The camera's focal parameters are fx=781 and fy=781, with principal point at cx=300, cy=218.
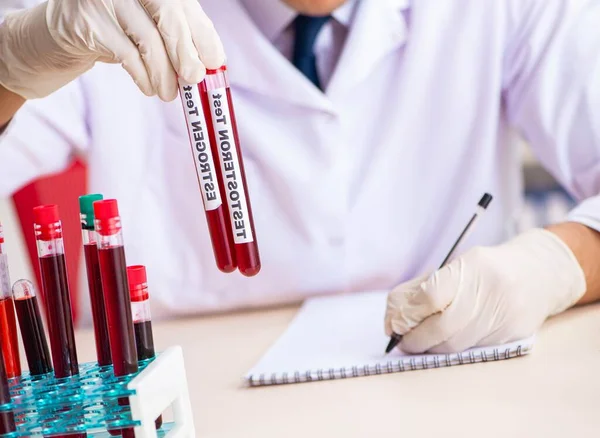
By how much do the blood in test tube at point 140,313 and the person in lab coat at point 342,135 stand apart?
2.76ft

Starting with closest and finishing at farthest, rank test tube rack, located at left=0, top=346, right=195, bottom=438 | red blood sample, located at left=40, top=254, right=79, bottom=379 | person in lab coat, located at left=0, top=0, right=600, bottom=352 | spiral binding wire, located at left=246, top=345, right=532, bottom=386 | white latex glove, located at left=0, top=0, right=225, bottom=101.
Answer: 1. test tube rack, located at left=0, top=346, right=195, bottom=438
2. red blood sample, located at left=40, top=254, right=79, bottom=379
3. white latex glove, located at left=0, top=0, right=225, bottom=101
4. spiral binding wire, located at left=246, top=345, right=532, bottom=386
5. person in lab coat, located at left=0, top=0, right=600, bottom=352

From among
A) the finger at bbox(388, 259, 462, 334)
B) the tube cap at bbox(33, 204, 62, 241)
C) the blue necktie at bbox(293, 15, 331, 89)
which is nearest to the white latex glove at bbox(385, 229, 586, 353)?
the finger at bbox(388, 259, 462, 334)

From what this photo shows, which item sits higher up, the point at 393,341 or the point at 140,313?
the point at 140,313

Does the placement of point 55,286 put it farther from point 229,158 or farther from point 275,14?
point 275,14

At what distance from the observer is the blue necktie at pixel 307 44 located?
1827 mm

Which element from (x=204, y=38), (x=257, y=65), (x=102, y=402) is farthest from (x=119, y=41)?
(x=257, y=65)

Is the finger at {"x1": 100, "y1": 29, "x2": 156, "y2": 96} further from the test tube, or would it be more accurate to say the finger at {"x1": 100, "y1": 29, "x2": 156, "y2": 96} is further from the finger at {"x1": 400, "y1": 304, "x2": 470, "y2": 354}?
the finger at {"x1": 400, "y1": 304, "x2": 470, "y2": 354}

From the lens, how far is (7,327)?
0.95 m

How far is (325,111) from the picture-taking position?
1.80 metres

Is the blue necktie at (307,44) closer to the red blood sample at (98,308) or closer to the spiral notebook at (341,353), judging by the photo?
the spiral notebook at (341,353)

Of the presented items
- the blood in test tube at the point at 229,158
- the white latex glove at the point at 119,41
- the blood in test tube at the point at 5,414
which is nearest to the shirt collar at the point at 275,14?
the white latex glove at the point at 119,41

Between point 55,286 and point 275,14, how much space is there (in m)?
1.11

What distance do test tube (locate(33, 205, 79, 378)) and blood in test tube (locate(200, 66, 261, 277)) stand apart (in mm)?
208

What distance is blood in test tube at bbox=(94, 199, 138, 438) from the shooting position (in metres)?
0.85
